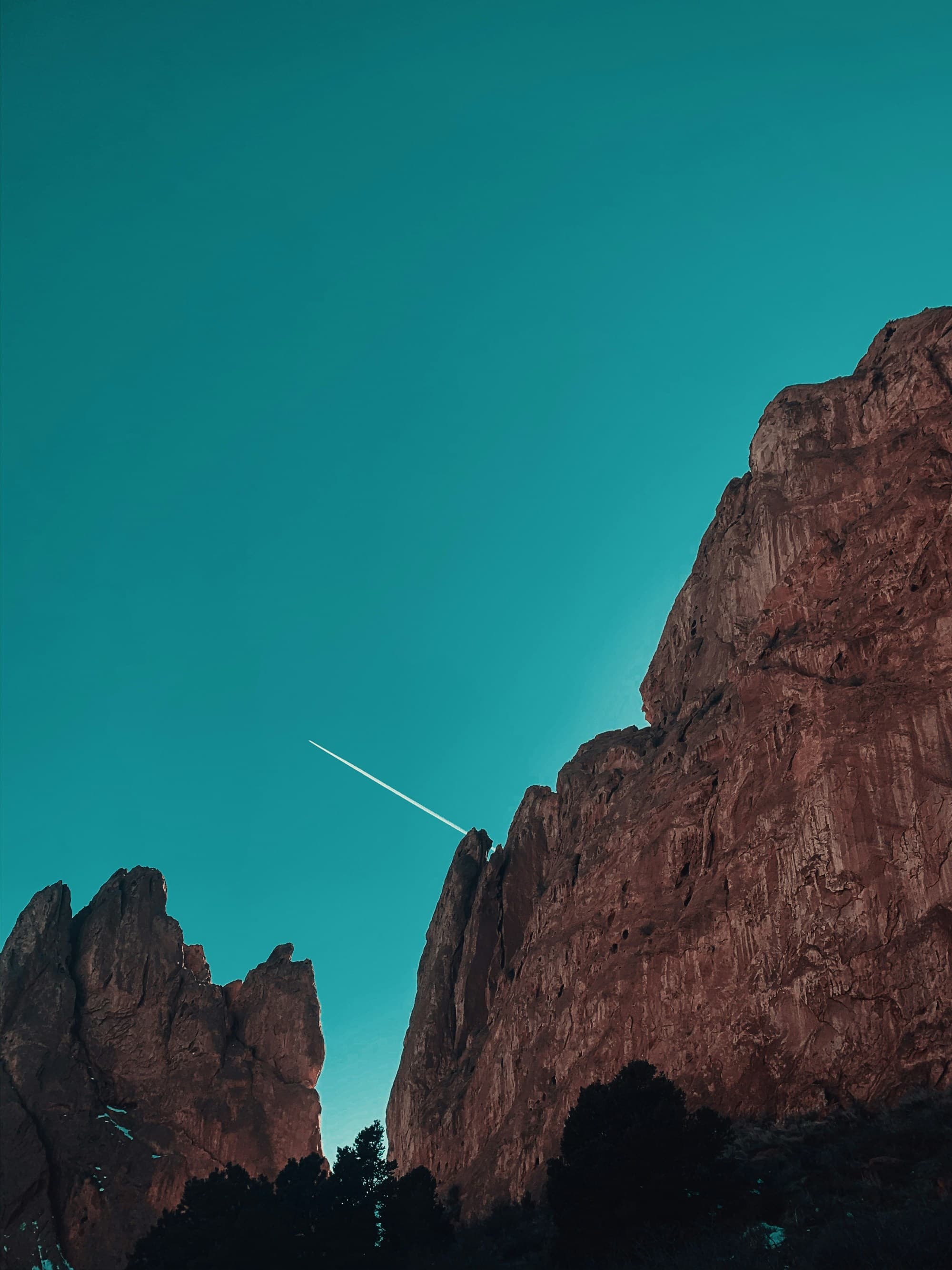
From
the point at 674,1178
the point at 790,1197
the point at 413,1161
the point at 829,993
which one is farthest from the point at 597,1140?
the point at 413,1161

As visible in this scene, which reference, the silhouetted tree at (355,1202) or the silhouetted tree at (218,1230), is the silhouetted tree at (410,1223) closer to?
the silhouetted tree at (355,1202)

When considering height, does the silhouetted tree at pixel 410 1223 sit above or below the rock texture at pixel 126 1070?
below

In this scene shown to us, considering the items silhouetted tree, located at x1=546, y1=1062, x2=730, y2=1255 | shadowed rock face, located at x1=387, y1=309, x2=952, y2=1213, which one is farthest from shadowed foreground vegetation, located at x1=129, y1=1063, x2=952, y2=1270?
shadowed rock face, located at x1=387, y1=309, x2=952, y2=1213

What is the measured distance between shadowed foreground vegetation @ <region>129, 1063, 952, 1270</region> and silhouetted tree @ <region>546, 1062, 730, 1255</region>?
0.16ft

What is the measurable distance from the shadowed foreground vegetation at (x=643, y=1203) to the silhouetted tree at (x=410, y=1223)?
2.5 inches

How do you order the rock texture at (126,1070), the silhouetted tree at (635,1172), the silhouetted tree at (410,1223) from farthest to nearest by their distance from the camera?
the rock texture at (126,1070) → the silhouetted tree at (410,1223) → the silhouetted tree at (635,1172)

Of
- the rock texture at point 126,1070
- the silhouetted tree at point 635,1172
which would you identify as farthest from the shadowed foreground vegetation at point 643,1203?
the rock texture at point 126,1070

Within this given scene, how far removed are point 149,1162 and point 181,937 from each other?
2009 cm

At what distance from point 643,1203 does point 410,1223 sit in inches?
525

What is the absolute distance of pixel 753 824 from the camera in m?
52.8

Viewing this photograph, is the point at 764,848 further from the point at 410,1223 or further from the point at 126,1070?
the point at 126,1070

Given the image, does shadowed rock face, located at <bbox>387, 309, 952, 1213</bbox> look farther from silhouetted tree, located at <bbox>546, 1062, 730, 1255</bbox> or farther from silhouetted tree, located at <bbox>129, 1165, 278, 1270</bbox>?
silhouetted tree, located at <bbox>129, 1165, 278, 1270</bbox>

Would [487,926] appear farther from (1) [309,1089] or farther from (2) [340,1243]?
(2) [340,1243]

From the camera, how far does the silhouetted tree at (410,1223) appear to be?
4000 centimetres
